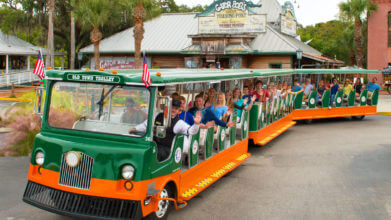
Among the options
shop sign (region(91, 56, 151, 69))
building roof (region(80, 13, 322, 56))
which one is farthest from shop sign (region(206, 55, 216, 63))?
shop sign (region(91, 56, 151, 69))

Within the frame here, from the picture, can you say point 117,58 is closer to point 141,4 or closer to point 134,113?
point 141,4

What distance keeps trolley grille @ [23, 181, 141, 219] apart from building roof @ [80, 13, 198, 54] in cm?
2394

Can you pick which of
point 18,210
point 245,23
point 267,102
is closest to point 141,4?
point 245,23

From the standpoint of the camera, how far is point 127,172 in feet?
16.9

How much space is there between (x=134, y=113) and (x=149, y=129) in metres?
0.43

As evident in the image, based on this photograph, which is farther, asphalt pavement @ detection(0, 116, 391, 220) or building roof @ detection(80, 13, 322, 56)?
building roof @ detection(80, 13, 322, 56)

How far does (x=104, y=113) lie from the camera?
5898 millimetres

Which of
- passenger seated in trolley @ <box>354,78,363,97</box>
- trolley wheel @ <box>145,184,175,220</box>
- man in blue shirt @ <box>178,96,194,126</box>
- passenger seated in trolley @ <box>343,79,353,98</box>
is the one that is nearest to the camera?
trolley wheel @ <box>145,184,175,220</box>

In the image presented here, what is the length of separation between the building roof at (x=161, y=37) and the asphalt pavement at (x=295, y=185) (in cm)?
1877

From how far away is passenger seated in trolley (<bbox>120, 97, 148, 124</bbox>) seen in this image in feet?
18.5

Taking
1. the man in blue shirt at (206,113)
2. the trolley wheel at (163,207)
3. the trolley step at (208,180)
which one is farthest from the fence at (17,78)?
the trolley wheel at (163,207)

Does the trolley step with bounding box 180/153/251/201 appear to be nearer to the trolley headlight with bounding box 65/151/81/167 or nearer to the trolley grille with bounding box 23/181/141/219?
the trolley grille with bounding box 23/181/141/219

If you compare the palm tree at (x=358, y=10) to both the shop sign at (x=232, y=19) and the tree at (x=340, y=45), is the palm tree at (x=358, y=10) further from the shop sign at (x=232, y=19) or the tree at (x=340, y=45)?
the shop sign at (x=232, y=19)

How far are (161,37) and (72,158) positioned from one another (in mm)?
26734
